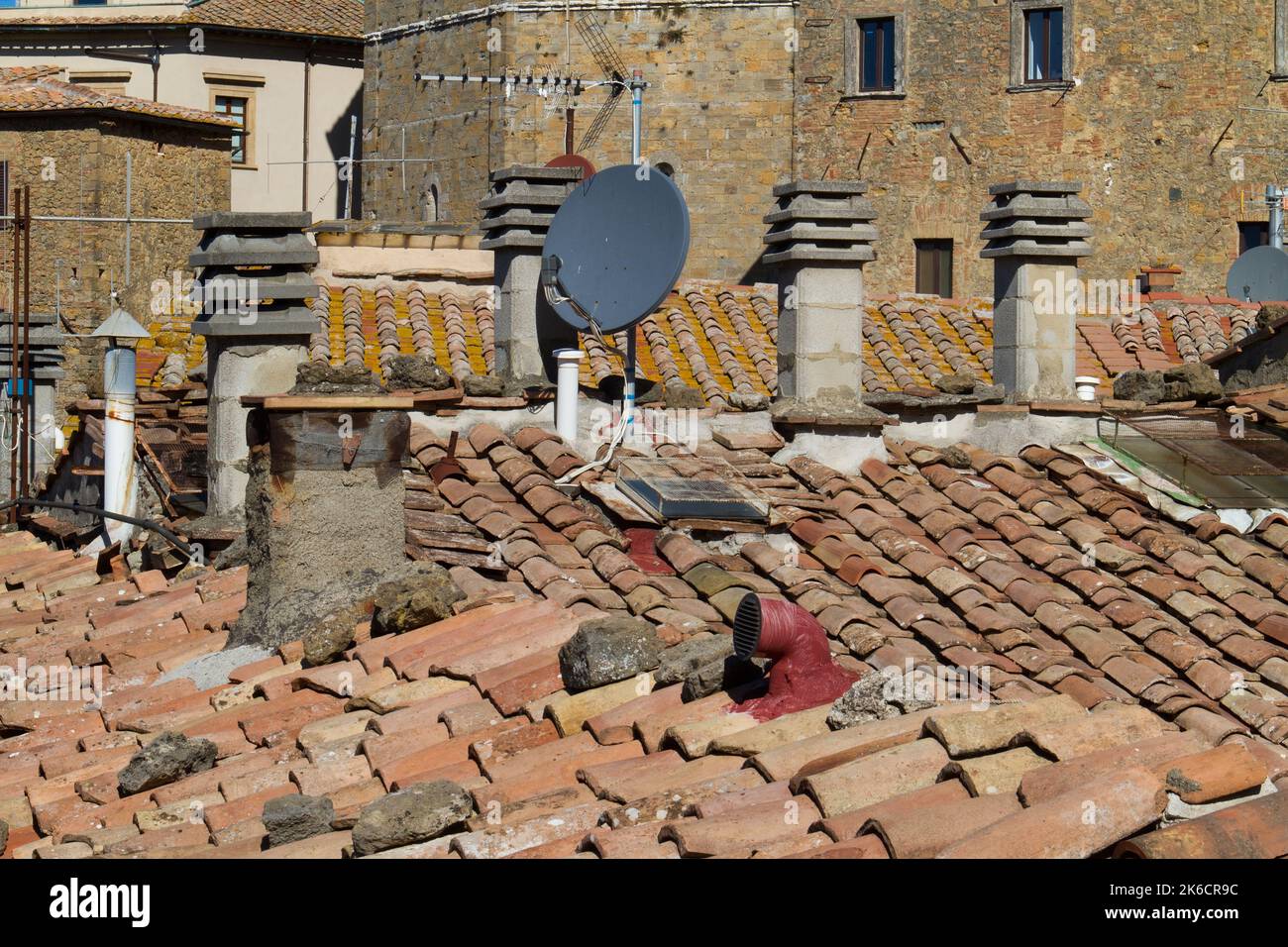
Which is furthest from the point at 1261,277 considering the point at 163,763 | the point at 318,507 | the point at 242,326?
the point at 163,763

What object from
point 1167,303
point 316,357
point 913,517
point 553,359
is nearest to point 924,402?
point 913,517

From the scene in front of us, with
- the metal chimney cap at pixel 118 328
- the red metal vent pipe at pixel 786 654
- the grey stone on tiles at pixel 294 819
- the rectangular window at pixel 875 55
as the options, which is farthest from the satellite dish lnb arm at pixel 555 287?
the rectangular window at pixel 875 55

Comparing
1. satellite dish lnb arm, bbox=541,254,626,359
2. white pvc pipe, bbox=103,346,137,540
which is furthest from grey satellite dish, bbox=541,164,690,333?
white pvc pipe, bbox=103,346,137,540

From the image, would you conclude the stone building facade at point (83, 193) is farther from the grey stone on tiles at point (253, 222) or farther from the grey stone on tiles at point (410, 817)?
the grey stone on tiles at point (410, 817)

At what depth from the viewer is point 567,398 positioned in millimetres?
12430

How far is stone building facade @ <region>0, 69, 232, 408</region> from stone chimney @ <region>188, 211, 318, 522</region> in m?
23.4

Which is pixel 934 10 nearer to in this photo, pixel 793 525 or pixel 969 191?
pixel 969 191

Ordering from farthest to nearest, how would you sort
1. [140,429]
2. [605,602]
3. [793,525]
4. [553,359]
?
[140,429], [553,359], [793,525], [605,602]

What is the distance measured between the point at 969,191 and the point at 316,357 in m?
18.1

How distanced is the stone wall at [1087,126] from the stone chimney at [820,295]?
19.3m

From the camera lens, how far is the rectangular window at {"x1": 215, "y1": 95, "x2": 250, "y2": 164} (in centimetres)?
4128

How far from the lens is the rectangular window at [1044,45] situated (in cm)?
3203

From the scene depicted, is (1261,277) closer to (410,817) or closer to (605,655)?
(605,655)

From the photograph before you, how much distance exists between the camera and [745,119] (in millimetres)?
33031
